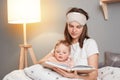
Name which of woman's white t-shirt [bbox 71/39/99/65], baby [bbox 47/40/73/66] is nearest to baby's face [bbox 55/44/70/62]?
baby [bbox 47/40/73/66]

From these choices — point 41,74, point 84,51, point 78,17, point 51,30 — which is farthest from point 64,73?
point 51,30

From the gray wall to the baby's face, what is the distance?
2.20ft

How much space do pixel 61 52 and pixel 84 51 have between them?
236mm

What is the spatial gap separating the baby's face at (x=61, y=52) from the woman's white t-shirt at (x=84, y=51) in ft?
0.45

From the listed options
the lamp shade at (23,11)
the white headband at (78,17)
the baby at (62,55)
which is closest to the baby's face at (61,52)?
the baby at (62,55)

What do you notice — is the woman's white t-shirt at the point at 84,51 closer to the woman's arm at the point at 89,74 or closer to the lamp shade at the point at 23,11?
the woman's arm at the point at 89,74

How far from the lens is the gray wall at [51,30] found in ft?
8.11

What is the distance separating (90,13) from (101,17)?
132 mm

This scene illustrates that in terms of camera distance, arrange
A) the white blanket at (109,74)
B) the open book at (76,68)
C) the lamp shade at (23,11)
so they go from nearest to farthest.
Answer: the open book at (76,68) → the white blanket at (109,74) → the lamp shade at (23,11)

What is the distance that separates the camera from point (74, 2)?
2.66 metres

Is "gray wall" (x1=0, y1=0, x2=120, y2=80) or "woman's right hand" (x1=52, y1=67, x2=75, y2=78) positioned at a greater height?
"gray wall" (x1=0, y1=0, x2=120, y2=80)

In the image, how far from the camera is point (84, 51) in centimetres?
210

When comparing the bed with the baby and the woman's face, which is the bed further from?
the woman's face

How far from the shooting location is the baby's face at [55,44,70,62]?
197 cm
